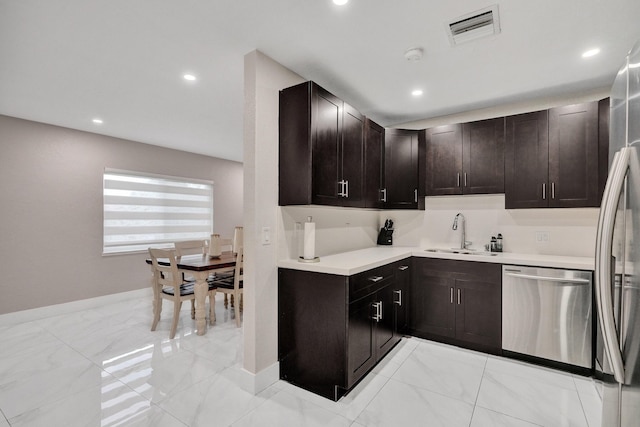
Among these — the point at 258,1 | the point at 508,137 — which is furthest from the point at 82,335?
the point at 508,137

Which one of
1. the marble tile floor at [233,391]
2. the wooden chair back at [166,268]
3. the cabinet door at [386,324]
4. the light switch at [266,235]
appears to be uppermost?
the light switch at [266,235]

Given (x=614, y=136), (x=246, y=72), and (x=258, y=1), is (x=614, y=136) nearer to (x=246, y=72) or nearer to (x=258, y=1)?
(x=258, y=1)

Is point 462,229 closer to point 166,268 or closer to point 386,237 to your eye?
point 386,237

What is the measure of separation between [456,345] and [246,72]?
3.29 meters

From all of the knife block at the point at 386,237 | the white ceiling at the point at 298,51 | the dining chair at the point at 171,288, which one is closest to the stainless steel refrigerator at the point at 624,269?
the white ceiling at the point at 298,51

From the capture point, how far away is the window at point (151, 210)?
15.1 ft

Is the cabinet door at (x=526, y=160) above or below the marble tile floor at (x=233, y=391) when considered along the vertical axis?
above

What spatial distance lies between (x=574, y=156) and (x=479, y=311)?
5.73ft

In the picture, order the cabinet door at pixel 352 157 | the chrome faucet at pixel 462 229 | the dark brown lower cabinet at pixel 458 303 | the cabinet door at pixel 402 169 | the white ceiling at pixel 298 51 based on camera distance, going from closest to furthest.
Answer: the white ceiling at pixel 298 51 → the cabinet door at pixel 352 157 → the dark brown lower cabinet at pixel 458 303 → the chrome faucet at pixel 462 229 → the cabinet door at pixel 402 169

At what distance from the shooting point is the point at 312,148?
2.25 meters

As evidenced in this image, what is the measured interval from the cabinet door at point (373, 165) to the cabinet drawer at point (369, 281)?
74cm

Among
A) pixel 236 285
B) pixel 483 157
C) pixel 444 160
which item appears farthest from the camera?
pixel 236 285

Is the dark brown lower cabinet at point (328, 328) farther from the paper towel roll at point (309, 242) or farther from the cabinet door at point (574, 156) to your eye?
the cabinet door at point (574, 156)

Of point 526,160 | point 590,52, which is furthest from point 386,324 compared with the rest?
point 590,52
